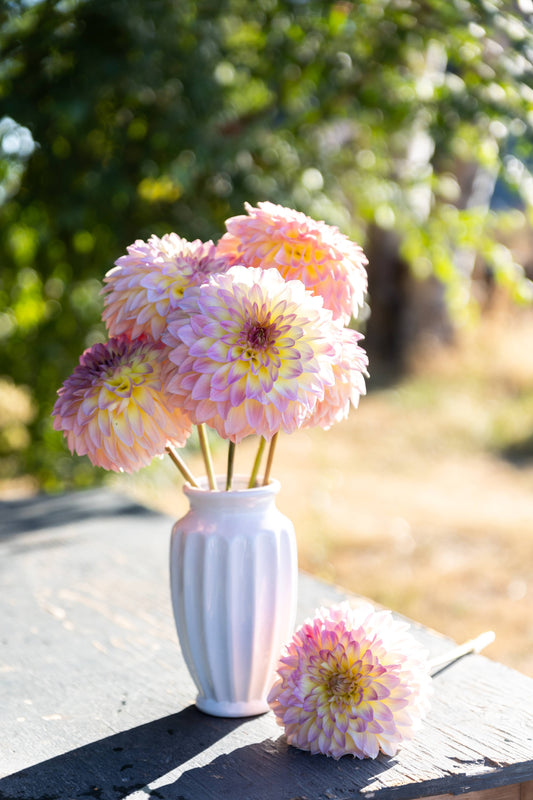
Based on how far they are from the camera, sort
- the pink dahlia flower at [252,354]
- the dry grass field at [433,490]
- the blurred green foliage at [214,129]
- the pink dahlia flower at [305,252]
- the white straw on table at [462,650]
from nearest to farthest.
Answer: the pink dahlia flower at [252,354]
the pink dahlia flower at [305,252]
the white straw on table at [462,650]
the blurred green foliage at [214,129]
the dry grass field at [433,490]

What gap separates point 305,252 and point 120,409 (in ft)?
0.77

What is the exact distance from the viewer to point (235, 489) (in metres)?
0.97

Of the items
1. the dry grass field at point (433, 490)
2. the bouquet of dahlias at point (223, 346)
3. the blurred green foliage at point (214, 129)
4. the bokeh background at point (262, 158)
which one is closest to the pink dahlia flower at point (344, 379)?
the bouquet of dahlias at point (223, 346)

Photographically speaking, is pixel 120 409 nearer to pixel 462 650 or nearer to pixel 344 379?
pixel 344 379

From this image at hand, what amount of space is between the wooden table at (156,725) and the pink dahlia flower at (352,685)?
0.03m

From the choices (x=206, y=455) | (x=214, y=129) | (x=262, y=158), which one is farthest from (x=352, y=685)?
(x=262, y=158)

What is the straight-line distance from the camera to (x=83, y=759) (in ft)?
2.90

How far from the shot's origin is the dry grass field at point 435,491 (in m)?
2.91

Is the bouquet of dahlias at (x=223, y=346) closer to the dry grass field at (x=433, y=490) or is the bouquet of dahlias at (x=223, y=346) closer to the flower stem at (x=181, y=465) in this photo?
the flower stem at (x=181, y=465)

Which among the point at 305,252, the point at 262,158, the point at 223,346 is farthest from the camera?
the point at 262,158

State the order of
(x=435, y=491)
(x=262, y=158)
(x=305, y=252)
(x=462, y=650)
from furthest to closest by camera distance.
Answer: (x=435, y=491)
(x=262, y=158)
(x=462, y=650)
(x=305, y=252)

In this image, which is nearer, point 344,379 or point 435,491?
point 344,379

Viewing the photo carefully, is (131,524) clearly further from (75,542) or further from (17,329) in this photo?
Result: (17,329)

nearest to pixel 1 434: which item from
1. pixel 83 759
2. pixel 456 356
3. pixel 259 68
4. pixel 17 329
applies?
pixel 17 329
